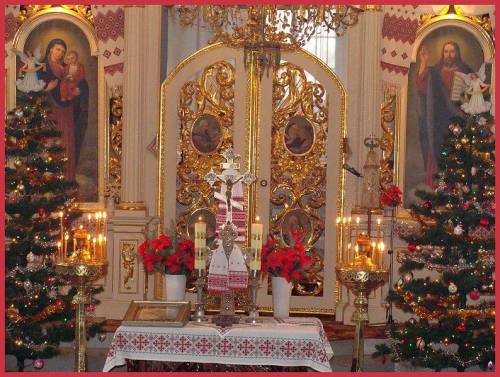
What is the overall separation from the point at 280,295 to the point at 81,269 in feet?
5.03

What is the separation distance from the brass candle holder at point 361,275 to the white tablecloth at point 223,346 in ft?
2.11

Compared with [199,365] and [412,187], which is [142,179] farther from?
[199,365]

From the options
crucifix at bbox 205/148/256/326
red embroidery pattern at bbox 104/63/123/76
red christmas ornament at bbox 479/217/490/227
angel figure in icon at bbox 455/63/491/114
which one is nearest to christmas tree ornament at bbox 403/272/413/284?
red christmas ornament at bbox 479/217/490/227

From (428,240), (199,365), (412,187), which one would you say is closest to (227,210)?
(199,365)

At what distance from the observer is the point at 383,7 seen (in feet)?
37.9

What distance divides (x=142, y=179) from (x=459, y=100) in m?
3.54

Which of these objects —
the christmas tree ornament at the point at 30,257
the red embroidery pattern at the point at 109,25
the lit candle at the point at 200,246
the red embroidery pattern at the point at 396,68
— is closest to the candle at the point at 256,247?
the lit candle at the point at 200,246

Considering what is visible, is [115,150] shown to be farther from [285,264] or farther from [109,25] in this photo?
[285,264]

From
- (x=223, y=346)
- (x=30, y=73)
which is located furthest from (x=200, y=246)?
(x=30, y=73)

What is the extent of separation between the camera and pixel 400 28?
454 inches

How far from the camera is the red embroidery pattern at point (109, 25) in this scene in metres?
11.8

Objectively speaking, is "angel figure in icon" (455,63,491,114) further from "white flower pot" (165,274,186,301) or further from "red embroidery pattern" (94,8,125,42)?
"white flower pot" (165,274,186,301)

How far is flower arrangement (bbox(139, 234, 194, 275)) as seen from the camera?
8172mm
